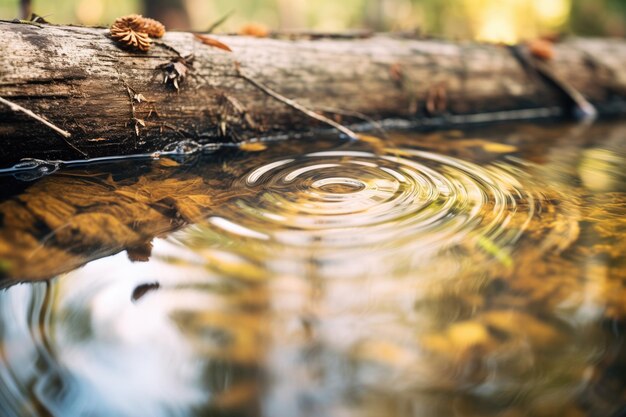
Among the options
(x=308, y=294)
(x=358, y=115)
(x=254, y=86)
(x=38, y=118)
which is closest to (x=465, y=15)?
(x=358, y=115)

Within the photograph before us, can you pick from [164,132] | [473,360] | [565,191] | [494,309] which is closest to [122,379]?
[473,360]

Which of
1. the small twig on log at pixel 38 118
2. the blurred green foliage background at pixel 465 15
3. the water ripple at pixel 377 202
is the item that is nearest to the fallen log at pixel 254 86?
the small twig on log at pixel 38 118

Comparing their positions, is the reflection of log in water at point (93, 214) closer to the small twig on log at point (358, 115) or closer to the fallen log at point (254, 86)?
the fallen log at point (254, 86)

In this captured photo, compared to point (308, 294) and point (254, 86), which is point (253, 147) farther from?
point (308, 294)

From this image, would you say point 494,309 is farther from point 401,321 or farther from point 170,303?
point 170,303

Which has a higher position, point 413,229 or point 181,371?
point 413,229

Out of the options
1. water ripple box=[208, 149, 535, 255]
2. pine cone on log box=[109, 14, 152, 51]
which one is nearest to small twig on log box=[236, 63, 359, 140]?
water ripple box=[208, 149, 535, 255]

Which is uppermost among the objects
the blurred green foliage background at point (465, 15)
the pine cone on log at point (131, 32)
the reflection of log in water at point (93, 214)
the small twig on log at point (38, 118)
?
the blurred green foliage background at point (465, 15)
